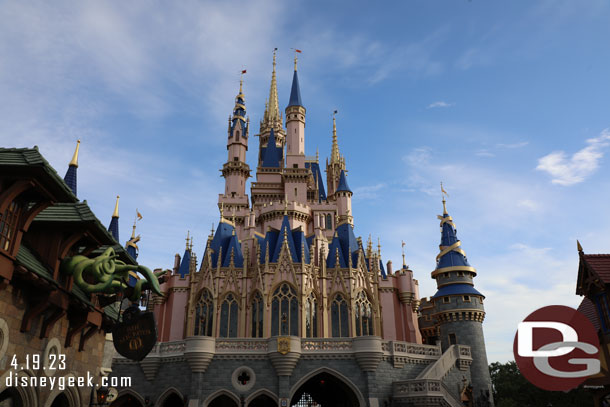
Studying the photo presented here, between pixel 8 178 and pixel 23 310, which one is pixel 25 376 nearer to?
pixel 23 310

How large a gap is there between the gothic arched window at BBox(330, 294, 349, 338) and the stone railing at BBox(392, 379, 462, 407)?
381 inches

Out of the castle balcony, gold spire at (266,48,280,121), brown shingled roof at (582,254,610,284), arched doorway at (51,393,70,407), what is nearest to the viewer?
arched doorway at (51,393,70,407)

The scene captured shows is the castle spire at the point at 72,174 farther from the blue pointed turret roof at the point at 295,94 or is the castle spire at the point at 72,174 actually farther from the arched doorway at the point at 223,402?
the blue pointed turret roof at the point at 295,94

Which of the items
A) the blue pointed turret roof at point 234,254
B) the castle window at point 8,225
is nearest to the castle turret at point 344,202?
the blue pointed turret roof at point 234,254

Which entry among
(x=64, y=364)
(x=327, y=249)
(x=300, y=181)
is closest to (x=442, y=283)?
(x=327, y=249)

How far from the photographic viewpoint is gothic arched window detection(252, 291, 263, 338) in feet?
122

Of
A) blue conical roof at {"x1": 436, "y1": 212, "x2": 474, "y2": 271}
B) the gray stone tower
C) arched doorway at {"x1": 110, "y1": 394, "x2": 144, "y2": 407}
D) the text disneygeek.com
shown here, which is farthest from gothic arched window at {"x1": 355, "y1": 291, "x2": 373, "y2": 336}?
the text disneygeek.com

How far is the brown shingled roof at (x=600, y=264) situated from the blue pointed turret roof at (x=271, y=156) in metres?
38.1

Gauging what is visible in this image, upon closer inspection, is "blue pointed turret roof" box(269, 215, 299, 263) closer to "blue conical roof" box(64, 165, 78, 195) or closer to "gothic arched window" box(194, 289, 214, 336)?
"gothic arched window" box(194, 289, 214, 336)

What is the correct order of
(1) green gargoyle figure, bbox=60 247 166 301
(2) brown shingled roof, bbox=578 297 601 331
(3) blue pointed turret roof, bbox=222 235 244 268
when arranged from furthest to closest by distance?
(3) blue pointed turret roof, bbox=222 235 244 268 → (2) brown shingled roof, bbox=578 297 601 331 → (1) green gargoyle figure, bbox=60 247 166 301

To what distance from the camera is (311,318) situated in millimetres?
37781

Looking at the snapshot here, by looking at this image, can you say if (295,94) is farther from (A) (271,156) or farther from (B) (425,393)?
(B) (425,393)

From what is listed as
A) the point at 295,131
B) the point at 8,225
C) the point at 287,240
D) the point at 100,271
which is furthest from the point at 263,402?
the point at 295,131

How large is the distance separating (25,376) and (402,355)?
2290cm
